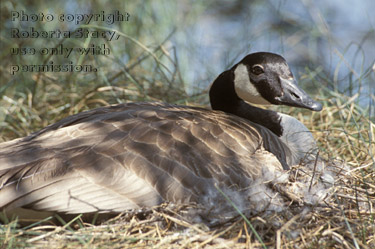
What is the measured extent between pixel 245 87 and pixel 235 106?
0.78ft

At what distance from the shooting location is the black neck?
450cm

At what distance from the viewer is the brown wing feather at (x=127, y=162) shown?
119 inches

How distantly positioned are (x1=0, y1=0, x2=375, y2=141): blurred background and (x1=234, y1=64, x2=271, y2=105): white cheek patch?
0.99 m

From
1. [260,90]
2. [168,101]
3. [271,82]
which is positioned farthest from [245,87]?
[168,101]

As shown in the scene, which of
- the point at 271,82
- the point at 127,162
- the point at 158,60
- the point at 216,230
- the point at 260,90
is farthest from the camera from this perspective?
the point at 158,60

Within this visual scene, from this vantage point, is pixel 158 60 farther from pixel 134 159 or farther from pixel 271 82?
pixel 134 159

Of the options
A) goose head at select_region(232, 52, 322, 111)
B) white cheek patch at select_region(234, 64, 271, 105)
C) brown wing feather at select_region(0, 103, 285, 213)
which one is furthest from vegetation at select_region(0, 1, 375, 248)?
white cheek patch at select_region(234, 64, 271, 105)

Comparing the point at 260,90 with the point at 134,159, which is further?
the point at 260,90

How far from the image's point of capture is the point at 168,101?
5609 millimetres

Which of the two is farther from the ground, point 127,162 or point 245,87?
point 245,87

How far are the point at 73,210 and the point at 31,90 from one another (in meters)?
3.11

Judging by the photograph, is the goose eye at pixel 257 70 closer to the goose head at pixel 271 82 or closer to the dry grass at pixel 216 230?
the goose head at pixel 271 82

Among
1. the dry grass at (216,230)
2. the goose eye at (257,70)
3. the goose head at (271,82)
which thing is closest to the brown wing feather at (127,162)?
the dry grass at (216,230)

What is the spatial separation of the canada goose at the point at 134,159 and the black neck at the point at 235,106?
1.26 ft
